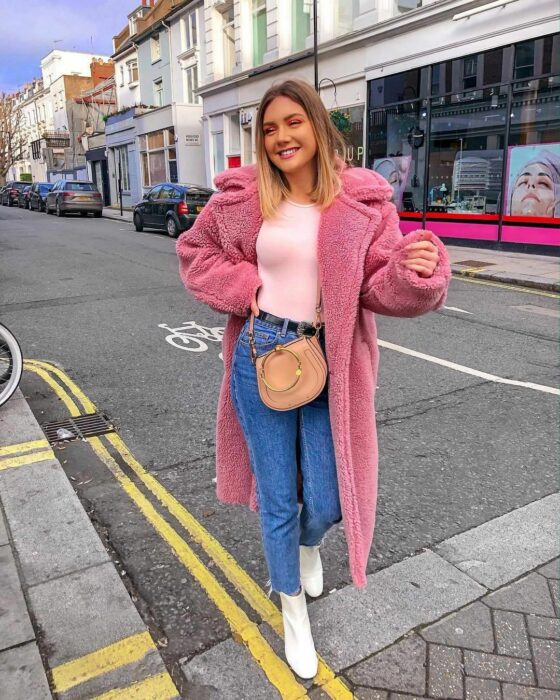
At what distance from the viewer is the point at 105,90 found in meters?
46.5

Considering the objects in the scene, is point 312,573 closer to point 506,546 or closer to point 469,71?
point 506,546

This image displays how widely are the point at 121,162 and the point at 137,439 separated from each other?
34056 mm

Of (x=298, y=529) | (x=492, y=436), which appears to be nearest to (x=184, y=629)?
(x=298, y=529)

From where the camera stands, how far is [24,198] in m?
35.3

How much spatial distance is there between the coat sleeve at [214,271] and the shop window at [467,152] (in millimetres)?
12878

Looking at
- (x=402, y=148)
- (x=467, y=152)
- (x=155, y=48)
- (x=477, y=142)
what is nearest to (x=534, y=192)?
(x=477, y=142)

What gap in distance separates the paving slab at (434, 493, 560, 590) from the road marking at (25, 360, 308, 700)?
998 millimetres

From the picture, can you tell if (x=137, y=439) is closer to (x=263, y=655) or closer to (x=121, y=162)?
(x=263, y=655)

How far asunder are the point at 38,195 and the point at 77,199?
6.55 metres

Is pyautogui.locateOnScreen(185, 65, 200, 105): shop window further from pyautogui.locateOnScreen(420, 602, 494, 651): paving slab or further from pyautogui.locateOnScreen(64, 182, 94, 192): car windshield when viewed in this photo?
pyautogui.locateOnScreen(420, 602, 494, 651): paving slab

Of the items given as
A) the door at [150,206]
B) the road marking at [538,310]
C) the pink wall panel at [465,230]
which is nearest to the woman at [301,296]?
the road marking at [538,310]

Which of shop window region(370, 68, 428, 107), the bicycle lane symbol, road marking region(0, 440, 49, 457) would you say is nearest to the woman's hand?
road marking region(0, 440, 49, 457)

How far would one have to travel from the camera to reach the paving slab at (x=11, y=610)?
2.24 metres

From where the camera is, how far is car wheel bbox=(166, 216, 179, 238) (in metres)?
17.1
